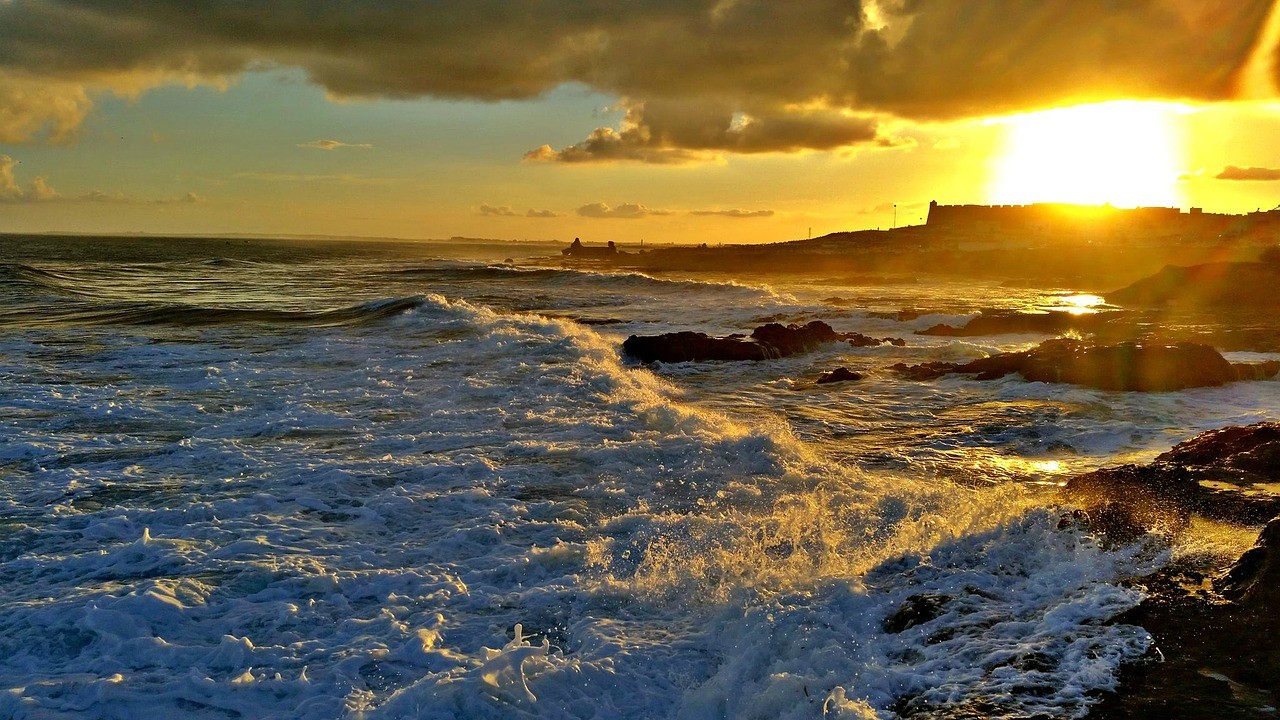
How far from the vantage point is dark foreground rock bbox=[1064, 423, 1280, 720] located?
3.59 meters

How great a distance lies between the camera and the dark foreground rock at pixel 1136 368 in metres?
12.9

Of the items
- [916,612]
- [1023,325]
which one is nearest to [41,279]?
[1023,325]

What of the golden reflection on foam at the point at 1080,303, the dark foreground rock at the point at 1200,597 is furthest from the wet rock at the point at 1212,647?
the golden reflection on foam at the point at 1080,303

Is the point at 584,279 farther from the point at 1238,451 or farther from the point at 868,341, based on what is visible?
the point at 1238,451

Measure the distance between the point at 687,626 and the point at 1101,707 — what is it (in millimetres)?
2365

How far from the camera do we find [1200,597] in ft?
15.0

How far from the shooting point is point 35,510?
22.6 feet

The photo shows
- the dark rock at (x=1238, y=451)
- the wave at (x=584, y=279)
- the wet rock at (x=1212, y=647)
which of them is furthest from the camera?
the wave at (x=584, y=279)

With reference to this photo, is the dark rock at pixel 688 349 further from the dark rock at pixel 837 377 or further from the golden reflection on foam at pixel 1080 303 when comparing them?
the golden reflection on foam at pixel 1080 303

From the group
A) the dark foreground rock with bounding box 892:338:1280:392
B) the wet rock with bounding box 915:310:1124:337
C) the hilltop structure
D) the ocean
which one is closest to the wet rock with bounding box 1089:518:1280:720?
the ocean

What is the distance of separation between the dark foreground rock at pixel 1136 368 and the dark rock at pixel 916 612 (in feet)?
32.7

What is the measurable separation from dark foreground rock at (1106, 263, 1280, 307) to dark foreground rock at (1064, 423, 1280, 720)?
97.2 feet

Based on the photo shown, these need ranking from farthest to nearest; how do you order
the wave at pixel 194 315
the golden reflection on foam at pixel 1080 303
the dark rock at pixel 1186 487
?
the golden reflection on foam at pixel 1080 303 → the wave at pixel 194 315 → the dark rock at pixel 1186 487

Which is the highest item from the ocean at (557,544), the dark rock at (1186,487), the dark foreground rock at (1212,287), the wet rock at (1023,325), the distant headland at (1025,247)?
the distant headland at (1025,247)
